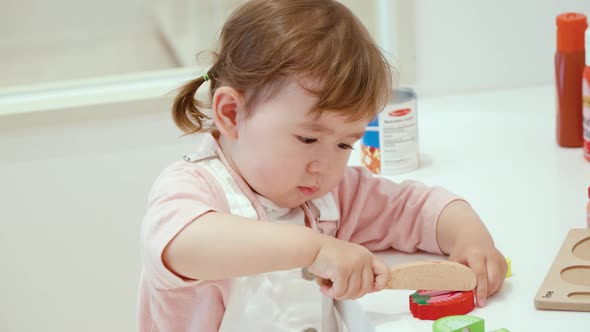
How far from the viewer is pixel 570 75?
1.18 meters

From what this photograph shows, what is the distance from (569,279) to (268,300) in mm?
278

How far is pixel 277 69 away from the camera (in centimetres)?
82

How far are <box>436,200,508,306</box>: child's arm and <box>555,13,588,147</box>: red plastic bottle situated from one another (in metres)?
0.32

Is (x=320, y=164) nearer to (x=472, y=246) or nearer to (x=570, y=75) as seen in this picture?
(x=472, y=246)

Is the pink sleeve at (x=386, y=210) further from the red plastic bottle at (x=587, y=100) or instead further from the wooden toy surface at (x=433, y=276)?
the red plastic bottle at (x=587, y=100)

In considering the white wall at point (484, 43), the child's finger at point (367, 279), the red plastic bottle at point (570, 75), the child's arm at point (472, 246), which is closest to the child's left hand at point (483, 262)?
the child's arm at point (472, 246)

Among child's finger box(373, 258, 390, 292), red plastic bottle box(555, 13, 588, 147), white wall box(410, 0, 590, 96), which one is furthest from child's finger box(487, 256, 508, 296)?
white wall box(410, 0, 590, 96)

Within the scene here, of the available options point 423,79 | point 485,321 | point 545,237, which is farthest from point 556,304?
point 423,79

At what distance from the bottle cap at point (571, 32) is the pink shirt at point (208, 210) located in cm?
33

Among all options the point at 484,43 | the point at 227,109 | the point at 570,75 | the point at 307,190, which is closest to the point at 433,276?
the point at 307,190

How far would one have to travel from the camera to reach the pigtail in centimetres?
96

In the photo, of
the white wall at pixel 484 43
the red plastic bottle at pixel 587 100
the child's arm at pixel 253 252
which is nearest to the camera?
the child's arm at pixel 253 252

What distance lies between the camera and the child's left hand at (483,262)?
818 millimetres

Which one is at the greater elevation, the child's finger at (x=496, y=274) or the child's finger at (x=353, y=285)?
the child's finger at (x=353, y=285)
